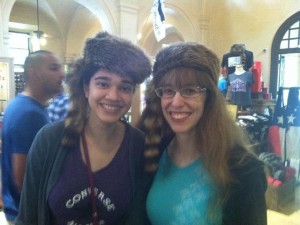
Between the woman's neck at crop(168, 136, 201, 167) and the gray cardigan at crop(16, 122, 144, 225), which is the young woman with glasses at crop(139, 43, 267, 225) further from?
the gray cardigan at crop(16, 122, 144, 225)

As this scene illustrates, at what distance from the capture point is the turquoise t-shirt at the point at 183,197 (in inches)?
44.5

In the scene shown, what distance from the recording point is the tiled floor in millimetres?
3331

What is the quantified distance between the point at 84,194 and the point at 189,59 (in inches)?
28.9

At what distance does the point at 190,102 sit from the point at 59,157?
0.63 m

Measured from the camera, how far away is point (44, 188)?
4.11ft

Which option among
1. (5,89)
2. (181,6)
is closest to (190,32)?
(181,6)

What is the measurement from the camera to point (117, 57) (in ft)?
4.16

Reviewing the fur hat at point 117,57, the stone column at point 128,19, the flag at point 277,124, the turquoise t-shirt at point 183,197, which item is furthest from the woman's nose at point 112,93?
the stone column at point 128,19

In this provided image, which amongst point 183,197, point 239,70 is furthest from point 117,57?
point 239,70

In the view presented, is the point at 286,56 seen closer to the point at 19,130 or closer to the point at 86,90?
the point at 86,90

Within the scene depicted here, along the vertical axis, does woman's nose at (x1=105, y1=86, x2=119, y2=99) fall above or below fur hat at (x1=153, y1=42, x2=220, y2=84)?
below

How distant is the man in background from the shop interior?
0.27 meters

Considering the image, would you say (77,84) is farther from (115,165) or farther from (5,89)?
(5,89)

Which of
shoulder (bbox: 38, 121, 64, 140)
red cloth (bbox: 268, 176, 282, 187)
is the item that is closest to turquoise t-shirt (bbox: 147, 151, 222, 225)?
shoulder (bbox: 38, 121, 64, 140)
